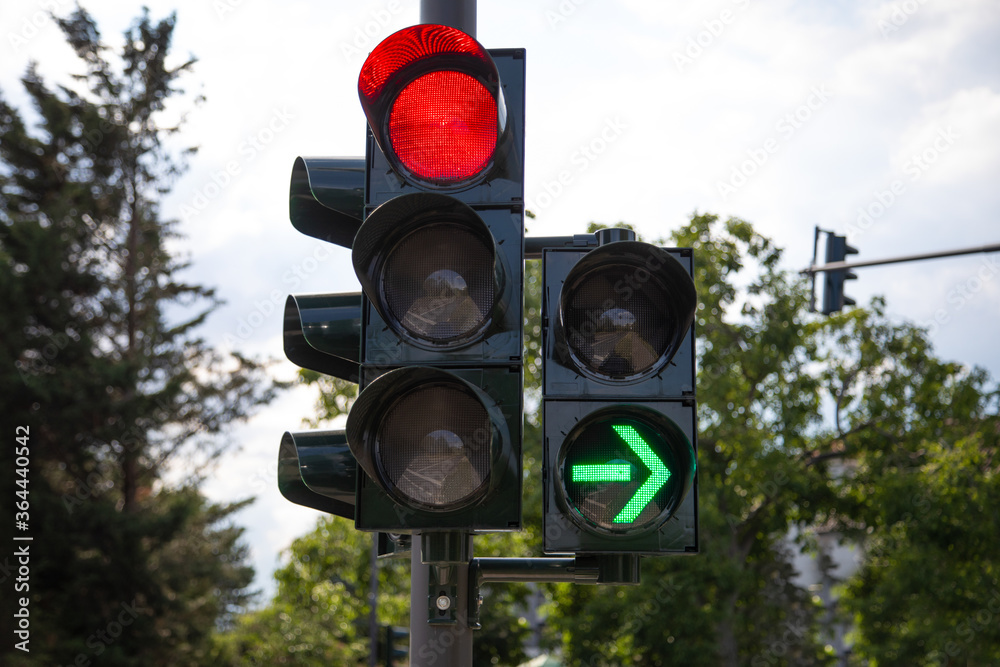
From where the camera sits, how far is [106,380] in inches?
922

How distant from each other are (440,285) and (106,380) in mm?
23342

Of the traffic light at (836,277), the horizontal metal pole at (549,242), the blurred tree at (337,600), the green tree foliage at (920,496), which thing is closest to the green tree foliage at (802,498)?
the green tree foliage at (920,496)

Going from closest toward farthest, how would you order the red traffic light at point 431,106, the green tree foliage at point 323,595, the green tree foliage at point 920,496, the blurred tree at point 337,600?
the red traffic light at point 431,106 < the green tree foliage at point 920,496 < the blurred tree at point 337,600 < the green tree foliage at point 323,595

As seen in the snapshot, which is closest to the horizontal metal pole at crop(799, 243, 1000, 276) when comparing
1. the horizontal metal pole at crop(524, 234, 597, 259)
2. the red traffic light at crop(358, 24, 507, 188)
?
the horizontal metal pole at crop(524, 234, 597, 259)

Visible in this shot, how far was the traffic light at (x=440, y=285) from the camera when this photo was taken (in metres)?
2.31

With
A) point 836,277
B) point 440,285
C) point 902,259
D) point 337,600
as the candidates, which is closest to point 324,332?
point 440,285

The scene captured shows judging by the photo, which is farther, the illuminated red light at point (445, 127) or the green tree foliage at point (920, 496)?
the green tree foliage at point (920, 496)

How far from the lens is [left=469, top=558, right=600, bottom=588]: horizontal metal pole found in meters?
2.61

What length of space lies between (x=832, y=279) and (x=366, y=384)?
8.02 metres

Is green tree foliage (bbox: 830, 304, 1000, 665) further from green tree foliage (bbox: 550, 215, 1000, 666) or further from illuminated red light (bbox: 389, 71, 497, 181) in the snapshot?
illuminated red light (bbox: 389, 71, 497, 181)

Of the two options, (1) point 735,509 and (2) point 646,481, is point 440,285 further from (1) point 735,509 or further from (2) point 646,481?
(1) point 735,509

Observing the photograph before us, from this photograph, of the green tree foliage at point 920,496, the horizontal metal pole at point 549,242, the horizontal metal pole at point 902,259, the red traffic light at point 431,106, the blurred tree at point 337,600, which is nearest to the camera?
the red traffic light at point 431,106

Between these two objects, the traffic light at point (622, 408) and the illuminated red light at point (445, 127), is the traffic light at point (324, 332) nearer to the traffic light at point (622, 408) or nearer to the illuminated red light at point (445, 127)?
the illuminated red light at point (445, 127)

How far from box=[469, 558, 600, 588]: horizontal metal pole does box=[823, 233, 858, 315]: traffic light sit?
754cm
